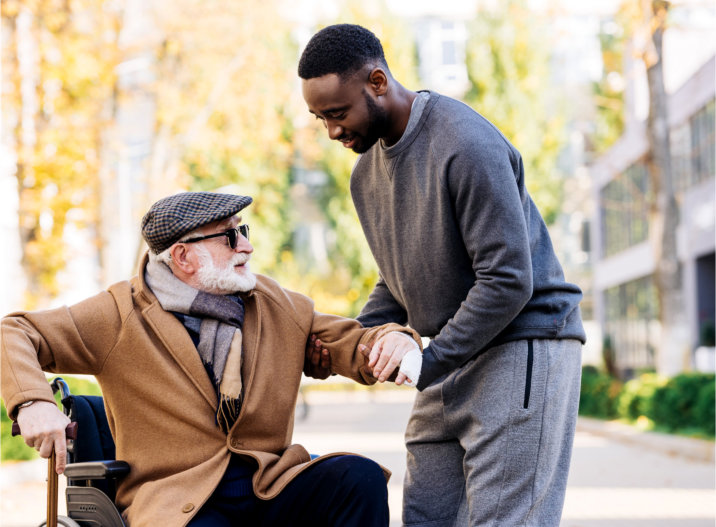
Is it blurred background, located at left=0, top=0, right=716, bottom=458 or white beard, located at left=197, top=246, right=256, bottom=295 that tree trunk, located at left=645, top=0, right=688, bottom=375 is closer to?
blurred background, located at left=0, top=0, right=716, bottom=458

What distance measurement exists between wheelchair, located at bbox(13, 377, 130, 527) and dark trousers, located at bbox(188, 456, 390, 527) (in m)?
0.31

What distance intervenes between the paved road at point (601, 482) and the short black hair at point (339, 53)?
5006 millimetres

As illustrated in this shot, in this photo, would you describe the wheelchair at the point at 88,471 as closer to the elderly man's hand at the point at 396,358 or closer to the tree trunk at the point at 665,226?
the elderly man's hand at the point at 396,358

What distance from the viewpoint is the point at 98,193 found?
54.7 ft

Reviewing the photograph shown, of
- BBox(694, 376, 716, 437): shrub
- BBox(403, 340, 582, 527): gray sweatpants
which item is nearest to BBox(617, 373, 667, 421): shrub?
BBox(694, 376, 716, 437): shrub

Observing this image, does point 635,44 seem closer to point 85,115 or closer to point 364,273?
point 85,115

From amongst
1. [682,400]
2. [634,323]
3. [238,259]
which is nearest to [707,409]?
[682,400]

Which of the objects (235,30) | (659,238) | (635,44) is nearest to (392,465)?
(659,238)

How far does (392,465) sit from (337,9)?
23752 mm

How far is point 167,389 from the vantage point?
3.43 metres

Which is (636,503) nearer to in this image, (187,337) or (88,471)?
(187,337)

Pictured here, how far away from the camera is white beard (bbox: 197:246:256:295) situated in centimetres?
360

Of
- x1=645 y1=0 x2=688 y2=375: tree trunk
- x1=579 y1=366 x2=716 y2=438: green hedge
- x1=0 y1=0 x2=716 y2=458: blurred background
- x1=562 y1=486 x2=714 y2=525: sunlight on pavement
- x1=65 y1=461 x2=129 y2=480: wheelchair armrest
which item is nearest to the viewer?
x1=65 y1=461 x2=129 y2=480: wheelchair armrest

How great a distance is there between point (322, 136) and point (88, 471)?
34.3 m
